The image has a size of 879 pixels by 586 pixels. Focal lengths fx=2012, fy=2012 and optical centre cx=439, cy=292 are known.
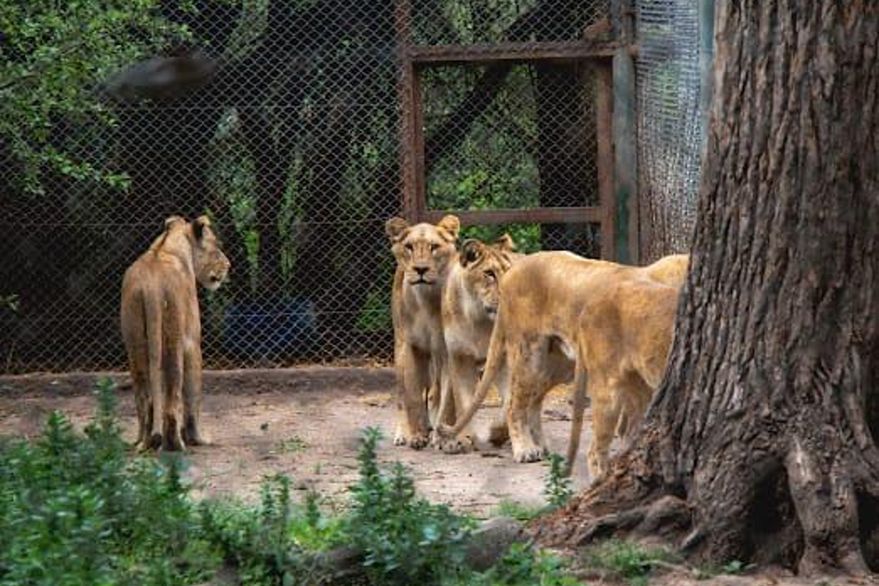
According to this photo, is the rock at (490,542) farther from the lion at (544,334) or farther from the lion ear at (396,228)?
the lion ear at (396,228)

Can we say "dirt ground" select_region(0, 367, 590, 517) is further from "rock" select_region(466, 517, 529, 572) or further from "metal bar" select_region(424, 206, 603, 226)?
"rock" select_region(466, 517, 529, 572)

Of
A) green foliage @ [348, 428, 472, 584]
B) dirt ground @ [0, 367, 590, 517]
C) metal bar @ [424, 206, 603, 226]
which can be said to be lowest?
dirt ground @ [0, 367, 590, 517]

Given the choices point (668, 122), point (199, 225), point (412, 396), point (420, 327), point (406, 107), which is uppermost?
point (406, 107)

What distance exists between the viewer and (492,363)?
10062mm

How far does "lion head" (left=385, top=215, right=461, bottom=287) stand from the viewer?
1084 centimetres

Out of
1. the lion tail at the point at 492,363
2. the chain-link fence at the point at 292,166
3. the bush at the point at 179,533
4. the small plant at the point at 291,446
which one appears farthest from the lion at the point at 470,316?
the bush at the point at 179,533

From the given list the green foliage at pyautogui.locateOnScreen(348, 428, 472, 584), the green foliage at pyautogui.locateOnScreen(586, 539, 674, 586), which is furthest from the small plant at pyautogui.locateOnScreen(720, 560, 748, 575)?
the green foliage at pyautogui.locateOnScreen(348, 428, 472, 584)

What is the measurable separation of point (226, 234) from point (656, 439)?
306 inches

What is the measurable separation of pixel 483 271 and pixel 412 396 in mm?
830

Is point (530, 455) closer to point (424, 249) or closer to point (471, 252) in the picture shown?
point (471, 252)

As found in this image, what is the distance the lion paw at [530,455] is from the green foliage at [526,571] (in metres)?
3.53

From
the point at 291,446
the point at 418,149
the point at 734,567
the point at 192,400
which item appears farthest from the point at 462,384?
the point at 734,567

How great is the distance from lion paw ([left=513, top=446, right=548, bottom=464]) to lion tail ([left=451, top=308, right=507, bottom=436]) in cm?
30

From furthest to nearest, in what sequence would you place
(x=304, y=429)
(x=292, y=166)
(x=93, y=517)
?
(x=292, y=166) → (x=304, y=429) → (x=93, y=517)
